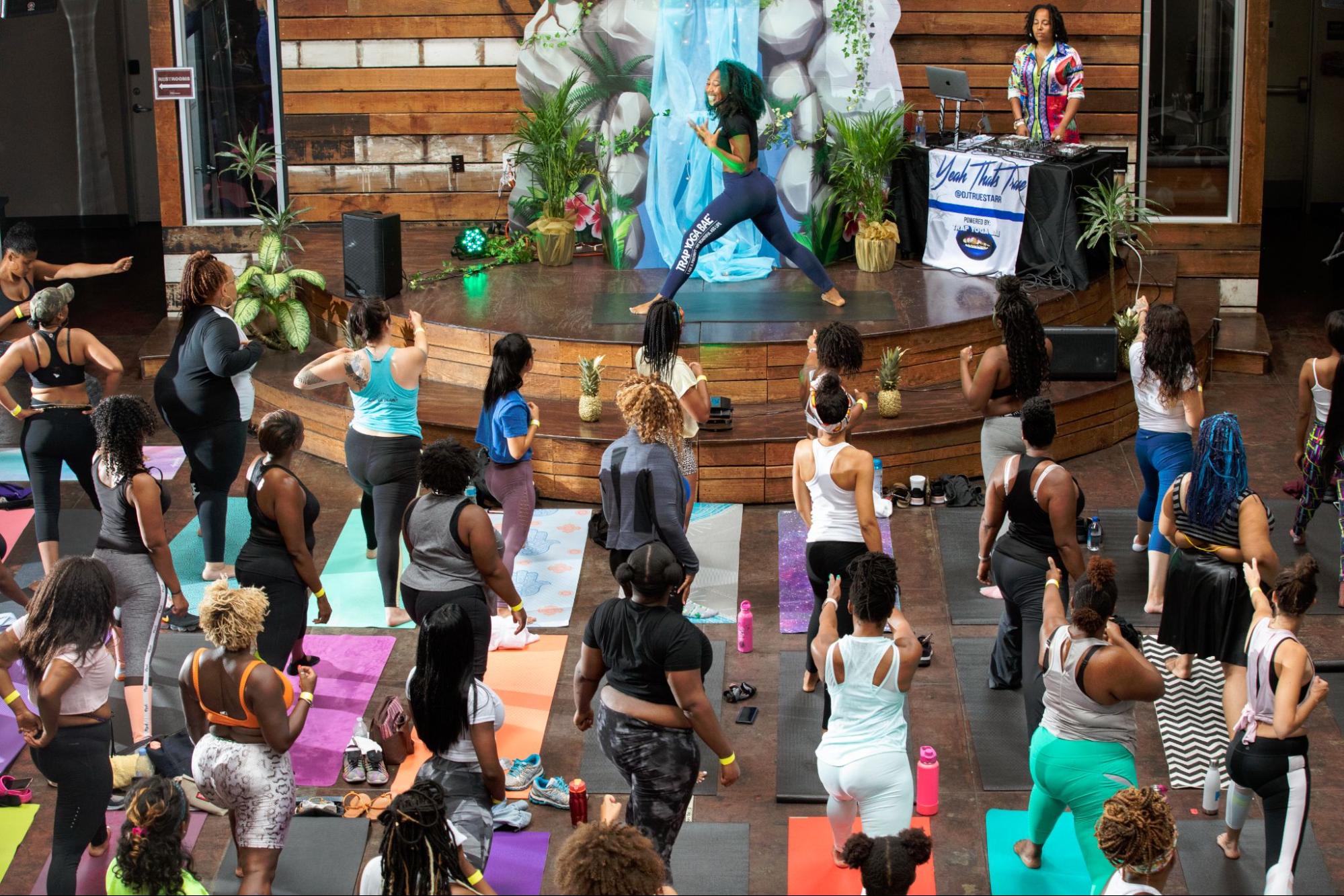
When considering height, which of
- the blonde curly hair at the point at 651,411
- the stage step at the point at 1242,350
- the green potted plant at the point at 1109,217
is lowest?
the stage step at the point at 1242,350

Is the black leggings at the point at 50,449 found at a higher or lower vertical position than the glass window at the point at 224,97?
lower

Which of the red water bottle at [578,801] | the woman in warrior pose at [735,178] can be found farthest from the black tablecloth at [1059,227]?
the red water bottle at [578,801]

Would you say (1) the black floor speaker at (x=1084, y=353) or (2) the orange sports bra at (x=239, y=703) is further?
(1) the black floor speaker at (x=1084, y=353)

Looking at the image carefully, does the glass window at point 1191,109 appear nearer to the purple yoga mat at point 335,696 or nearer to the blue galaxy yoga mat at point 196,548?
the blue galaxy yoga mat at point 196,548

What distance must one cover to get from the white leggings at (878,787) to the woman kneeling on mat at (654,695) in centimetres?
32

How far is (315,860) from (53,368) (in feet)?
9.45

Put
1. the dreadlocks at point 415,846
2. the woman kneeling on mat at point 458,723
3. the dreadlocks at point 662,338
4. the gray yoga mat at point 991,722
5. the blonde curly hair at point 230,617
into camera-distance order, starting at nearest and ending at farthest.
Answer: the dreadlocks at point 415,846 < the woman kneeling on mat at point 458,723 < the blonde curly hair at point 230,617 < the gray yoga mat at point 991,722 < the dreadlocks at point 662,338

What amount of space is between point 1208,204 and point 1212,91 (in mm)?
854

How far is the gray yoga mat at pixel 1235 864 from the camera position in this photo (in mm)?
5117

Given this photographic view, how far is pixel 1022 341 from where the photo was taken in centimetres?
667

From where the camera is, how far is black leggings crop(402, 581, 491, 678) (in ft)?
18.2

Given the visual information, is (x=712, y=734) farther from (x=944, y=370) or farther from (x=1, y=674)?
(x=944, y=370)

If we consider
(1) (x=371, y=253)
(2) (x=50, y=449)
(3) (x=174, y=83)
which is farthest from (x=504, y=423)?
(3) (x=174, y=83)

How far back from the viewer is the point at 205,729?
4938mm
